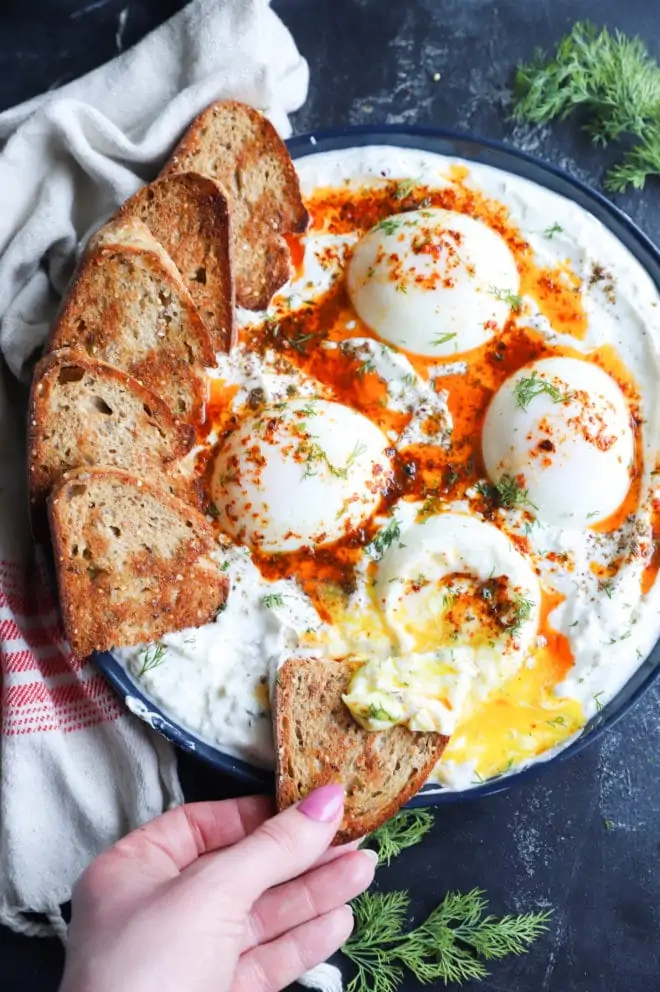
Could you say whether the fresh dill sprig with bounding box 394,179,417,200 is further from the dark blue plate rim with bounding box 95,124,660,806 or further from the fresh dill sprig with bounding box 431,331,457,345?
the fresh dill sprig with bounding box 431,331,457,345

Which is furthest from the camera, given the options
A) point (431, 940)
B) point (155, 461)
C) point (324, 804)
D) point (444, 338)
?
point (431, 940)

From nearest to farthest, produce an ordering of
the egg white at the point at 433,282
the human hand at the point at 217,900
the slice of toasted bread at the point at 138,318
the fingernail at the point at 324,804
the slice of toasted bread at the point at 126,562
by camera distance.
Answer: the human hand at the point at 217,900
the fingernail at the point at 324,804
the slice of toasted bread at the point at 126,562
the slice of toasted bread at the point at 138,318
the egg white at the point at 433,282

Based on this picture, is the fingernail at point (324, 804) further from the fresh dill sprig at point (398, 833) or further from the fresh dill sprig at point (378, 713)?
the fresh dill sprig at point (398, 833)

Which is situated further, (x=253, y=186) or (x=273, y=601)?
(x=253, y=186)

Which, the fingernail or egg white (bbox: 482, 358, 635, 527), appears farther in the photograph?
egg white (bbox: 482, 358, 635, 527)

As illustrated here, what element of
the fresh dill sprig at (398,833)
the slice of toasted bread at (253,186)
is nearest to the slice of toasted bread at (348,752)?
the fresh dill sprig at (398,833)

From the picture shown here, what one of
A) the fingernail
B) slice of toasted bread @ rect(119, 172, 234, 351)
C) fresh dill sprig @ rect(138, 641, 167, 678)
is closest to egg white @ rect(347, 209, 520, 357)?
slice of toasted bread @ rect(119, 172, 234, 351)

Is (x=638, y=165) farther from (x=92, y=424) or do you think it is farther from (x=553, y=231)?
(x=92, y=424)

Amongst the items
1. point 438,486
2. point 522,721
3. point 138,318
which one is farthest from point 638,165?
point 522,721
